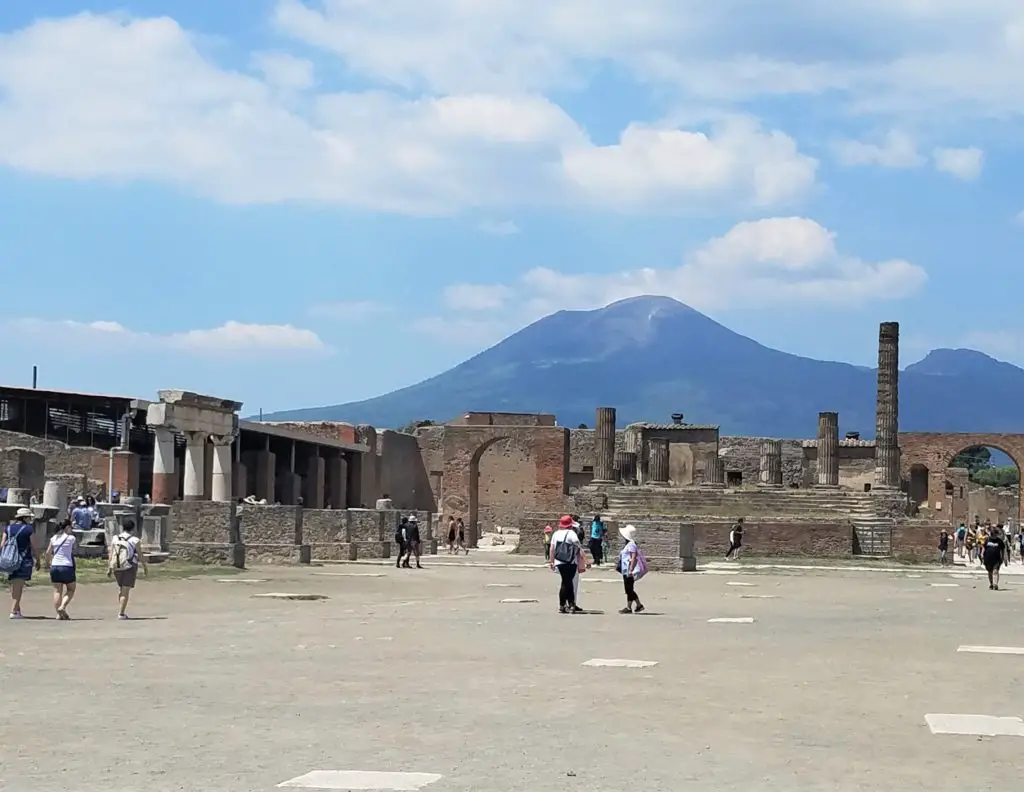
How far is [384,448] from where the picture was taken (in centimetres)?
7119

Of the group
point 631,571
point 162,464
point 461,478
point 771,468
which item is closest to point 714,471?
point 771,468

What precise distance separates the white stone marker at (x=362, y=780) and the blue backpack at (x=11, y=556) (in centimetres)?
1187

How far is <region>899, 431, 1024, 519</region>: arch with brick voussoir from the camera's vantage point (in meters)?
79.4

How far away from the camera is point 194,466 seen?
37219 mm

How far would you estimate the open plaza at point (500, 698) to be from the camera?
26.5 feet

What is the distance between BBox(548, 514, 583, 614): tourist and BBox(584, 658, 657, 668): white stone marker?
22.4 ft

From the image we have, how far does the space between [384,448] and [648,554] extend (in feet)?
117

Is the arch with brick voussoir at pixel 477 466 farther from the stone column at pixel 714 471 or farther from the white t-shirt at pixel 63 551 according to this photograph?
the white t-shirt at pixel 63 551

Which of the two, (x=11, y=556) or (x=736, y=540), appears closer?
(x=11, y=556)

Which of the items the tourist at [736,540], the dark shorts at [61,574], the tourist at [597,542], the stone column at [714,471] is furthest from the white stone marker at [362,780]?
the stone column at [714,471]

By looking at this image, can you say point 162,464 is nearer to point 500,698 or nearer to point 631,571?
point 631,571

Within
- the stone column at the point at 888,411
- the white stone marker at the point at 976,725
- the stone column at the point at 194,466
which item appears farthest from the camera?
the stone column at the point at 888,411

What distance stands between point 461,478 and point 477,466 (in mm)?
1939

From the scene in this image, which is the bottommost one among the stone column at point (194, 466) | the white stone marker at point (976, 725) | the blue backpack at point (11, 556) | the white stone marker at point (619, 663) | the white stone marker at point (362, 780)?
the white stone marker at point (619, 663)
